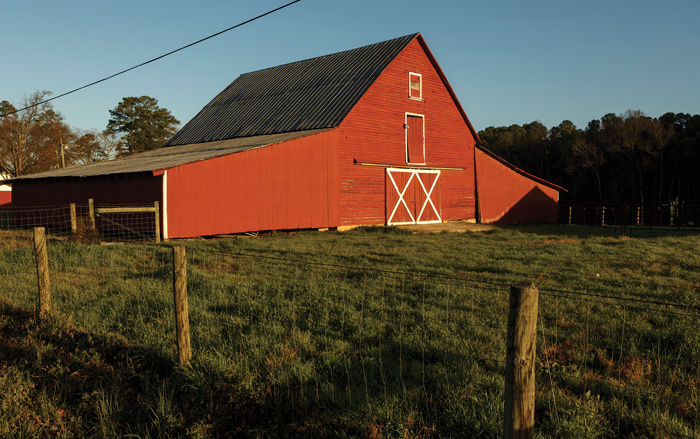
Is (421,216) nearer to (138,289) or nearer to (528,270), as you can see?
(528,270)

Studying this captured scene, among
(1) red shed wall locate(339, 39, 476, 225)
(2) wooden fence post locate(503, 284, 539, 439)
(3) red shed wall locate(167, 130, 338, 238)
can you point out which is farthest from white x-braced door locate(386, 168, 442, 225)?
(2) wooden fence post locate(503, 284, 539, 439)

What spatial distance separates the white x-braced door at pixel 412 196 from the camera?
82.2 feet

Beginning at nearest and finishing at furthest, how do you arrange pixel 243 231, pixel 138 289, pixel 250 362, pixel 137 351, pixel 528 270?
pixel 250 362, pixel 137 351, pixel 138 289, pixel 528 270, pixel 243 231

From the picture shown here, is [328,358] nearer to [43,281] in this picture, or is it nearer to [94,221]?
[43,281]

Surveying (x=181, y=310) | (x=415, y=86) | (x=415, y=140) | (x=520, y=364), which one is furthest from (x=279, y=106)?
(x=520, y=364)

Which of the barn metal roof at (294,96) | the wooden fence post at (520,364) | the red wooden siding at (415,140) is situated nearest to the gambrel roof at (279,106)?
the barn metal roof at (294,96)

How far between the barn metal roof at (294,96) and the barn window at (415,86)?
1.51m

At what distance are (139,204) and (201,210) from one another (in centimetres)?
238

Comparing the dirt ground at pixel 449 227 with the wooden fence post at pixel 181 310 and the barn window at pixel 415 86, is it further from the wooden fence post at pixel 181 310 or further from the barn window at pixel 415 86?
the wooden fence post at pixel 181 310

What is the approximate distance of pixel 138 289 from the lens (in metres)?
8.57

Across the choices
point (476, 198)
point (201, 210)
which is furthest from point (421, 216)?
point (201, 210)

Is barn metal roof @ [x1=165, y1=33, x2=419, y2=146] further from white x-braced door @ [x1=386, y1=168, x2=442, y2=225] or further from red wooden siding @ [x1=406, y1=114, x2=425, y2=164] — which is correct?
white x-braced door @ [x1=386, y1=168, x2=442, y2=225]

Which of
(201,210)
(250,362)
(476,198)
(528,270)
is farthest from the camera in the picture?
(476,198)

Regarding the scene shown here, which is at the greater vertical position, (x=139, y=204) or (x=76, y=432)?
(x=139, y=204)
